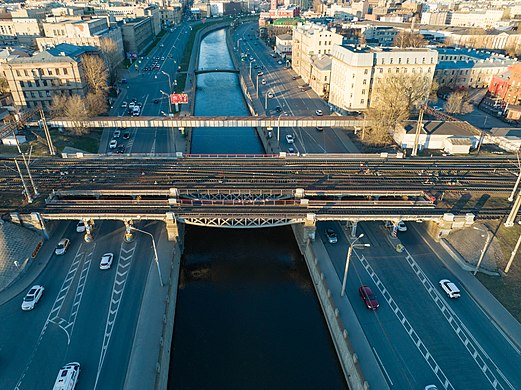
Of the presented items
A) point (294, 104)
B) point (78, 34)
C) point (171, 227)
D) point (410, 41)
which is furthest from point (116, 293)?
point (410, 41)

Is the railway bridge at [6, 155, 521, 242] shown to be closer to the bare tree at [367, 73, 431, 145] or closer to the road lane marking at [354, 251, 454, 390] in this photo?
the road lane marking at [354, 251, 454, 390]

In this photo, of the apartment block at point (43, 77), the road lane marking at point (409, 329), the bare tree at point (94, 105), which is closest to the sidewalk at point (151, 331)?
the road lane marking at point (409, 329)

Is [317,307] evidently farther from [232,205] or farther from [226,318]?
[232,205]

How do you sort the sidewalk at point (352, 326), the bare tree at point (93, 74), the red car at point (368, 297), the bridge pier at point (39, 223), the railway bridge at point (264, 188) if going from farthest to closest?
1. the bare tree at point (93, 74)
2. the railway bridge at point (264, 188)
3. the bridge pier at point (39, 223)
4. the red car at point (368, 297)
5. the sidewalk at point (352, 326)

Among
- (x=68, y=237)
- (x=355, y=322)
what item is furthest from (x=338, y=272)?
(x=68, y=237)

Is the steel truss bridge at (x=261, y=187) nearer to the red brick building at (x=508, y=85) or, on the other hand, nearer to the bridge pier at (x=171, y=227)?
the bridge pier at (x=171, y=227)

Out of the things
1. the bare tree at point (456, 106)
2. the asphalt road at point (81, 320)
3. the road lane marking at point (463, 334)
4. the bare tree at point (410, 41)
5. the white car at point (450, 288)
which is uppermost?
the bare tree at point (410, 41)

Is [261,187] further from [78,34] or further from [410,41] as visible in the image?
[410,41]
